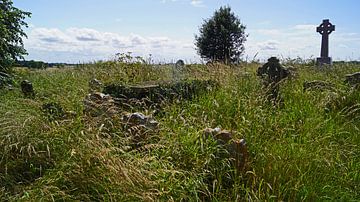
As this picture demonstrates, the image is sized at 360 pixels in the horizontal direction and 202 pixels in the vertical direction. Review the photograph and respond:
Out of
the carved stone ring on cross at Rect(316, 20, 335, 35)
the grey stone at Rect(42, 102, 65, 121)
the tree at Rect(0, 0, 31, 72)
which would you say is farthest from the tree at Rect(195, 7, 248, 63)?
the grey stone at Rect(42, 102, 65, 121)

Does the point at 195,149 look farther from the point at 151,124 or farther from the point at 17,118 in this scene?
the point at 17,118

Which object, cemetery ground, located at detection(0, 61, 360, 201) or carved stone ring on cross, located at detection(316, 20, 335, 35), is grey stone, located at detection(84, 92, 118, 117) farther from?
carved stone ring on cross, located at detection(316, 20, 335, 35)

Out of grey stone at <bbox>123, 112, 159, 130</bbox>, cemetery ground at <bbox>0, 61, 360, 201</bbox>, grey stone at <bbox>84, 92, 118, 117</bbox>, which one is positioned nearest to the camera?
cemetery ground at <bbox>0, 61, 360, 201</bbox>

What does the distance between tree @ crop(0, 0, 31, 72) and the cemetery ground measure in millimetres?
3971

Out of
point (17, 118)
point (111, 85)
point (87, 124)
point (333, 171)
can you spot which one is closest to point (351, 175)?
point (333, 171)

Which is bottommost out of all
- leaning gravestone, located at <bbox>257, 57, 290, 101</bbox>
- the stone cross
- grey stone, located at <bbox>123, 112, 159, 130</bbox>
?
grey stone, located at <bbox>123, 112, 159, 130</bbox>

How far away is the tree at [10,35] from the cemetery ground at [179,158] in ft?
13.0

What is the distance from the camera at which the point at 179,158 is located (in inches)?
133

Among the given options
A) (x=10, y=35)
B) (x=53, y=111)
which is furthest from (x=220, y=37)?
(x=53, y=111)

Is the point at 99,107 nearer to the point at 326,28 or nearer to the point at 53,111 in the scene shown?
the point at 53,111

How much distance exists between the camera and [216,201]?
115 inches

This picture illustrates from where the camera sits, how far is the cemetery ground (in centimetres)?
297

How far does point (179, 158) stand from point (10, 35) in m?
6.75

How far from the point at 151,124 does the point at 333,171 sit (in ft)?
5.57
